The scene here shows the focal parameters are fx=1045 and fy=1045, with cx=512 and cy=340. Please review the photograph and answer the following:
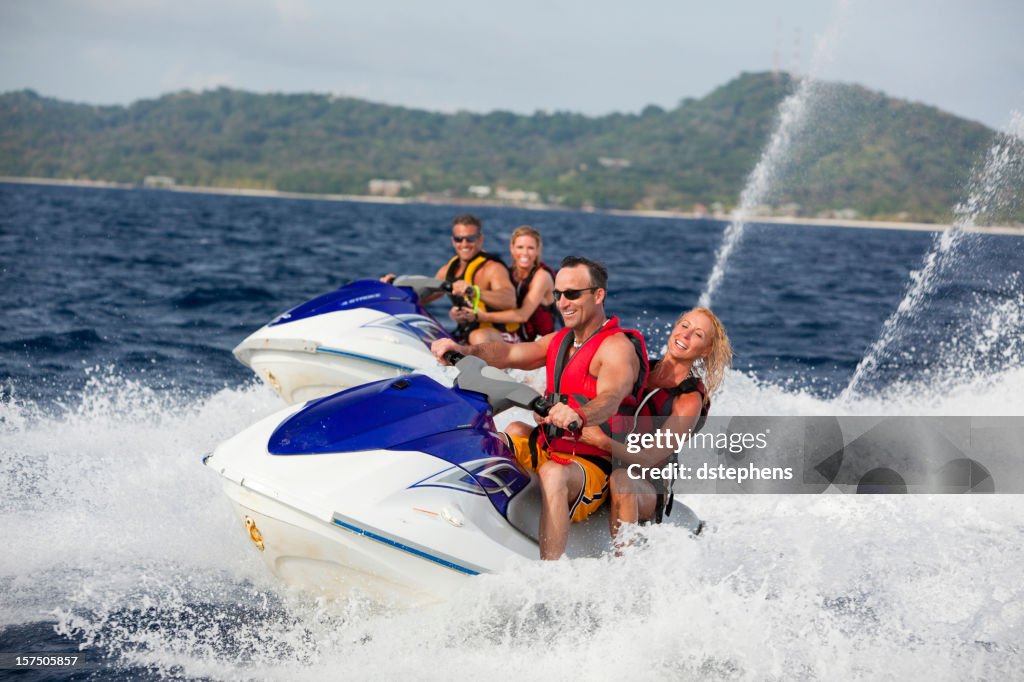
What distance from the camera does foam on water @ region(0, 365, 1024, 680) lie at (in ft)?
13.6

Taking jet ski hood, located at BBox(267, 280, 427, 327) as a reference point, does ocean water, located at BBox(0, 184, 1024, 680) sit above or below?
below

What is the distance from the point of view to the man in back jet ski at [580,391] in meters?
4.25

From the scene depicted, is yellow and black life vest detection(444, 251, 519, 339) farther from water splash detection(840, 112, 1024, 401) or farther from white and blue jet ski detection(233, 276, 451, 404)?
water splash detection(840, 112, 1024, 401)

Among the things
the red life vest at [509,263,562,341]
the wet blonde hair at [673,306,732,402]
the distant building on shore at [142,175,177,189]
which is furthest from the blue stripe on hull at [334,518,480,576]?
the distant building on shore at [142,175,177,189]

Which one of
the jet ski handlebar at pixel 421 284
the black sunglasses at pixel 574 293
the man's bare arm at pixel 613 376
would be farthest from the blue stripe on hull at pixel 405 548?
the jet ski handlebar at pixel 421 284

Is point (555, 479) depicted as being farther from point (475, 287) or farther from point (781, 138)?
point (781, 138)

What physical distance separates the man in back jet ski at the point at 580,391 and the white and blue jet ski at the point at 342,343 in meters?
2.27

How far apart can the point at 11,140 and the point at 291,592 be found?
12520 cm

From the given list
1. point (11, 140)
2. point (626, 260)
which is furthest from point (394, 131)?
point (626, 260)

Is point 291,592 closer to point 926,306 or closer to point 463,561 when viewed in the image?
point 463,561

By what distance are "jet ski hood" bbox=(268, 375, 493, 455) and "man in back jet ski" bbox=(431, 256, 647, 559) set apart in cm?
34

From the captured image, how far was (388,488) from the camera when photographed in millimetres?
3979

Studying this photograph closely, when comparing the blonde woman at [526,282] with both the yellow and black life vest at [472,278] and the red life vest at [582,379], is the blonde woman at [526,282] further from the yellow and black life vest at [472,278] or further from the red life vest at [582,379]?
the red life vest at [582,379]

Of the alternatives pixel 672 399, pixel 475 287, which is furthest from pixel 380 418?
pixel 475 287
